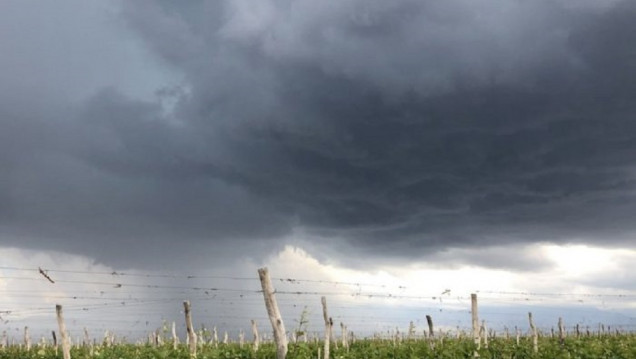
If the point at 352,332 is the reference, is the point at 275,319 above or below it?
above

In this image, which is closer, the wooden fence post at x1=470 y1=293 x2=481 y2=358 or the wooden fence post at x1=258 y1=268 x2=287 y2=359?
the wooden fence post at x1=258 y1=268 x2=287 y2=359

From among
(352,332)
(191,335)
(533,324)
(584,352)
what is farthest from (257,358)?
(352,332)

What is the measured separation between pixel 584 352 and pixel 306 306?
1195 cm

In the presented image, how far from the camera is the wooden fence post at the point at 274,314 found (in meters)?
20.7

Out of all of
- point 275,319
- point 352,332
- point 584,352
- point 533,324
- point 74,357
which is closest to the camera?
point 275,319

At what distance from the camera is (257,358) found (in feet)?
90.6

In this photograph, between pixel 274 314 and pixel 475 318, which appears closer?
pixel 274 314

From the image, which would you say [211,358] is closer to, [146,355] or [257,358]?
[257,358]

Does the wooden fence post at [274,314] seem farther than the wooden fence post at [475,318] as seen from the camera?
No

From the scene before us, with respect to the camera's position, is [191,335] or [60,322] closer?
[60,322]

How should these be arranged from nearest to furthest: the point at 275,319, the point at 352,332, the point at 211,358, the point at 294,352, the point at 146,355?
the point at 275,319 → the point at 294,352 → the point at 211,358 → the point at 146,355 → the point at 352,332

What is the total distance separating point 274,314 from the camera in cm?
2106

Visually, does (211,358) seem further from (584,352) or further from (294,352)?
(584,352)

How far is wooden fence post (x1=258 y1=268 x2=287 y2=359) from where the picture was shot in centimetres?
2066
